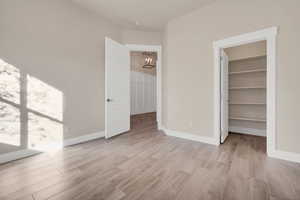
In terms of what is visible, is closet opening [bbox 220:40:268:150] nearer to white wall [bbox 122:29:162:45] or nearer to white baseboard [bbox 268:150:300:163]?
white baseboard [bbox 268:150:300:163]

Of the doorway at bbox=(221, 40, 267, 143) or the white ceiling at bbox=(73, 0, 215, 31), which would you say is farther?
the doorway at bbox=(221, 40, 267, 143)

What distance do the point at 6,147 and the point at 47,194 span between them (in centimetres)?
131

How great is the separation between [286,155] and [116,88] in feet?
11.2

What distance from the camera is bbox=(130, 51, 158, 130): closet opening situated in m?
6.65

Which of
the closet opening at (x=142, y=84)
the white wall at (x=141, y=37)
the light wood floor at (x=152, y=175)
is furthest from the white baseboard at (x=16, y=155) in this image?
the closet opening at (x=142, y=84)

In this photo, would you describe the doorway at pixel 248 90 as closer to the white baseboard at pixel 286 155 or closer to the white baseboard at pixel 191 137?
the white baseboard at pixel 191 137

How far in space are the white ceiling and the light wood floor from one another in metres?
2.90

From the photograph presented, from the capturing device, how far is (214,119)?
2.82 meters

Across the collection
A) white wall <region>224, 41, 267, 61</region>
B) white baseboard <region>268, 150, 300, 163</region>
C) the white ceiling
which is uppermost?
the white ceiling

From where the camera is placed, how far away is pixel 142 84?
7211mm

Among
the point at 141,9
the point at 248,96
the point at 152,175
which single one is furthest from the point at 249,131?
the point at 141,9

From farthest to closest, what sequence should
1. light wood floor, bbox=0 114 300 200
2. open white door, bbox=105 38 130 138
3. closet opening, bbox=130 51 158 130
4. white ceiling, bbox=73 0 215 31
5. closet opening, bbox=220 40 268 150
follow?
closet opening, bbox=130 51 158 130 < closet opening, bbox=220 40 268 150 < open white door, bbox=105 38 130 138 < white ceiling, bbox=73 0 215 31 < light wood floor, bbox=0 114 300 200

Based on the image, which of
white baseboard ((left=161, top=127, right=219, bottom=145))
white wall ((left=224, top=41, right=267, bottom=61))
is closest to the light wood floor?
white baseboard ((left=161, top=127, right=219, bottom=145))

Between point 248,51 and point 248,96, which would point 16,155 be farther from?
point 248,51
